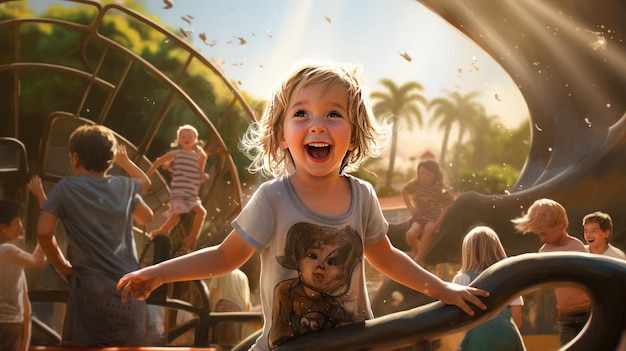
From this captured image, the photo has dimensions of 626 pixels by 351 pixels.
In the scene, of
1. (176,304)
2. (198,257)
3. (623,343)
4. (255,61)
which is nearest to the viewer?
(623,343)

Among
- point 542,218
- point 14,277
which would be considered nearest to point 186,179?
point 14,277

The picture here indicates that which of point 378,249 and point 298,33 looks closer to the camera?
point 378,249

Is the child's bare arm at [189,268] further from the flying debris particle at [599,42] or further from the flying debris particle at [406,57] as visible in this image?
the flying debris particle at [599,42]

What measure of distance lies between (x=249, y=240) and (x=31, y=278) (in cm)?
245

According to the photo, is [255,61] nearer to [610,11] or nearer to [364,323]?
[610,11]

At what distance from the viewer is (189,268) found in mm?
1100

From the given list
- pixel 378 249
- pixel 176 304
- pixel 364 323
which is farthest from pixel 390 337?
pixel 176 304

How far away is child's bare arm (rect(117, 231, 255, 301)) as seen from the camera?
1.08 metres

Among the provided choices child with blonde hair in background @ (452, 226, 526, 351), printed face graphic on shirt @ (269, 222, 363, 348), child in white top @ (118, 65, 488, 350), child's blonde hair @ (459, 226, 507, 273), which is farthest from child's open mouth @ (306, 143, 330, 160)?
child's blonde hair @ (459, 226, 507, 273)

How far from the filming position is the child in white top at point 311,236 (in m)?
1.11

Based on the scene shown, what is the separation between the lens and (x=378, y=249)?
1.20 m

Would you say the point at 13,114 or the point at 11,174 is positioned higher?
the point at 13,114

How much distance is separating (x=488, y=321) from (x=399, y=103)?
128 cm

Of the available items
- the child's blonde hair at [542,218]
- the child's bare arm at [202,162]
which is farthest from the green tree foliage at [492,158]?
the child's bare arm at [202,162]
